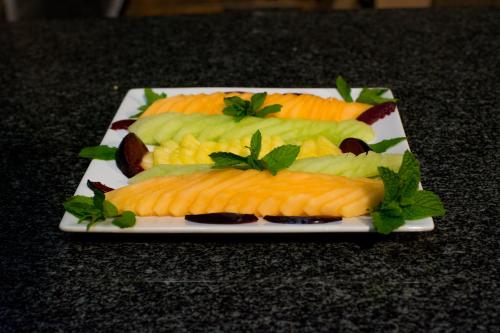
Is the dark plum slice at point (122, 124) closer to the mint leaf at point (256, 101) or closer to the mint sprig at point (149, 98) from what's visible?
the mint sprig at point (149, 98)

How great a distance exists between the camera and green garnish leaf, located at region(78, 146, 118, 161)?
137 centimetres

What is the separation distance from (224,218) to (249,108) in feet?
1.48

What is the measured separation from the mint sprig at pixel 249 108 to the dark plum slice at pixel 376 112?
200mm

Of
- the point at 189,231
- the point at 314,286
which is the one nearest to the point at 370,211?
the point at 314,286

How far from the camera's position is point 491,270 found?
1.06 meters

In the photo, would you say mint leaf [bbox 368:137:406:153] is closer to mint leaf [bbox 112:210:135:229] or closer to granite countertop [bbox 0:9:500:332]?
granite countertop [bbox 0:9:500:332]

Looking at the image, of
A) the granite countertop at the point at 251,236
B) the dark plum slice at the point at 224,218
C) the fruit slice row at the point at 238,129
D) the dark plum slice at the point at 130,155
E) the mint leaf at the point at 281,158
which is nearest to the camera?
the granite countertop at the point at 251,236

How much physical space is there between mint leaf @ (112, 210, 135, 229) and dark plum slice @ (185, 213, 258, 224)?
11cm

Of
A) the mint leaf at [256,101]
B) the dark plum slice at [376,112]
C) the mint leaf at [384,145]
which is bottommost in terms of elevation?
the mint leaf at [384,145]

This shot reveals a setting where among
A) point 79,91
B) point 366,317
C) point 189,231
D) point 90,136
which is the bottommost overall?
point 366,317

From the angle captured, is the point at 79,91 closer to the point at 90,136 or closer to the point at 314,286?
the point at 90,136

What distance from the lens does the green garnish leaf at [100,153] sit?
1371 millimetres

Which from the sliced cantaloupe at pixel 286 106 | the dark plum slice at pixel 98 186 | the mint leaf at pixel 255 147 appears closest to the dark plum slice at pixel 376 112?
the sliced cantaloupe at pixel 286 106

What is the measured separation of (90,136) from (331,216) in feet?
2.48
